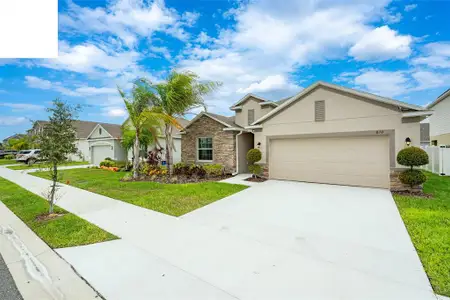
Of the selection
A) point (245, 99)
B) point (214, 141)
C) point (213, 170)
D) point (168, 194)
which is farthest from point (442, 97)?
point (168, 194)

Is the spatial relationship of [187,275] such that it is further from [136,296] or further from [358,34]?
[358,34]

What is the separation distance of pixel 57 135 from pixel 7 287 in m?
3.99

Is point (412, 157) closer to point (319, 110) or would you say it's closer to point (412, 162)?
point (412, 162)

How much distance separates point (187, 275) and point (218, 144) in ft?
36.1

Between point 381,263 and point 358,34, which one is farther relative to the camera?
point 358,34

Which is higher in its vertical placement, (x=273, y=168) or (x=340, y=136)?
(x=340, y=136)

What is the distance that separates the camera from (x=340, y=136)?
389 inches

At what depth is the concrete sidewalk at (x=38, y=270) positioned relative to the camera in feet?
9.24

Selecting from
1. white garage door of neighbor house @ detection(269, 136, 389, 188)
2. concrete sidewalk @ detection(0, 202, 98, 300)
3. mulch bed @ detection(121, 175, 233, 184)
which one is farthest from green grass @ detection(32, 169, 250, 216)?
white garage door of neighbor house @ detection(269, 136, 389, 188)

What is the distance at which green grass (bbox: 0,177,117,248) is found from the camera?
173 inches

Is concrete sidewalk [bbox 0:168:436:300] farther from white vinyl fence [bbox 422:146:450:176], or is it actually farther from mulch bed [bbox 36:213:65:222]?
white vinyl fence [bbox 422:146:450:176]

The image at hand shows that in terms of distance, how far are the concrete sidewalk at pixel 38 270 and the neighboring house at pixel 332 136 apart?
9928mm

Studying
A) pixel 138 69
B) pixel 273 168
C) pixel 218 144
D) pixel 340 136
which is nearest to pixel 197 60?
pixel 138 69

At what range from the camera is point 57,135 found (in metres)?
5.81
